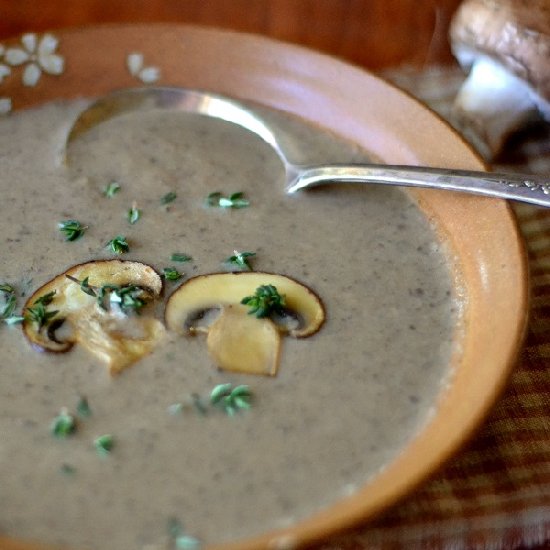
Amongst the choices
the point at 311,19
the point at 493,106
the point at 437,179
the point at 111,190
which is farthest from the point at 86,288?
the point at 311,19

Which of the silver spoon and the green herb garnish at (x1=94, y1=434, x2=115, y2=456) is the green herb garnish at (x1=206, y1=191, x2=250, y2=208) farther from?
the green herb garnish at (x1=94, y1=434, x2=115, y2=456)

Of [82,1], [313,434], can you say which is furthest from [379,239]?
[82,1]

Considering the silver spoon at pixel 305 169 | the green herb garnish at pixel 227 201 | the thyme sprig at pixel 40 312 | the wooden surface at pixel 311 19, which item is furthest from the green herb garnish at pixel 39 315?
the wooden surface at pixel 311 19

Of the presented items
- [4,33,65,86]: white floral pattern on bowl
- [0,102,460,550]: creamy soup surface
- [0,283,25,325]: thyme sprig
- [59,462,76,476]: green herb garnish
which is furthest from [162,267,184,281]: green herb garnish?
[4,33,65,86]: white floral pattern on bowl

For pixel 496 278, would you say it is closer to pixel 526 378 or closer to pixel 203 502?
pixel 526 378

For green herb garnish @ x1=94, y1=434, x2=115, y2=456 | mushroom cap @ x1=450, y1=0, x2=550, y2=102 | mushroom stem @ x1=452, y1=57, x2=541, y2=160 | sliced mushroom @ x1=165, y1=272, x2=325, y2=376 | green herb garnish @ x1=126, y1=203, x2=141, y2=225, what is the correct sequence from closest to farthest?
1. green herb garnish @ x1=94, y1=434, x2=115, y2=456
2. sliced mushroom @ x1=165, y1=272, x2=325, y2=376
3. green herb garnish @ x1=126, y1=203, x2=141, y2=225
4. mushroom cap @ x1=450, y1=0, x2=550, y2=102
5. mushroom stem @ x1=452, y1=57, x2=541, y2=160

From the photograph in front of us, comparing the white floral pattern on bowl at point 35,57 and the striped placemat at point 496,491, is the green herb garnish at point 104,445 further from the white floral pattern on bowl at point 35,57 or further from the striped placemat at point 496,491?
the white floral pattern on bowl at point 35,57
